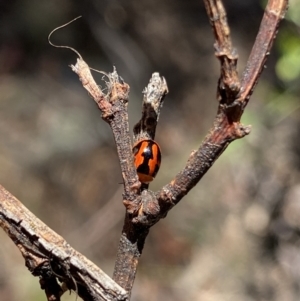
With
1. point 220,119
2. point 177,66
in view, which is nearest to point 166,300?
point 177,66

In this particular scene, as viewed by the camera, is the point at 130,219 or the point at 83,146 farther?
the point at 83,146

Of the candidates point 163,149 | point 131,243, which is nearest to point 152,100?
point 131,243

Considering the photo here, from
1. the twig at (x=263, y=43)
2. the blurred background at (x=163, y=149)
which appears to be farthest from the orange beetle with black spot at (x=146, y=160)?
the blurred background at (x=163, y=149)

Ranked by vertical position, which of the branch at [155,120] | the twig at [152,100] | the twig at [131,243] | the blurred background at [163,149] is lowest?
the twig at [131,243]

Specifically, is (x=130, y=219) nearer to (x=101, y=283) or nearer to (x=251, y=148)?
(x=101, y=283)

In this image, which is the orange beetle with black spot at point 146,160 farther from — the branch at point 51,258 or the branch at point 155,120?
the branch at point 51,258

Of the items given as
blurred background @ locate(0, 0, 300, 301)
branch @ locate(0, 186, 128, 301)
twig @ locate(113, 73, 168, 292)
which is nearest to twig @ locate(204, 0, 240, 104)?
twig @ locate(113, 73, 168, 292)
